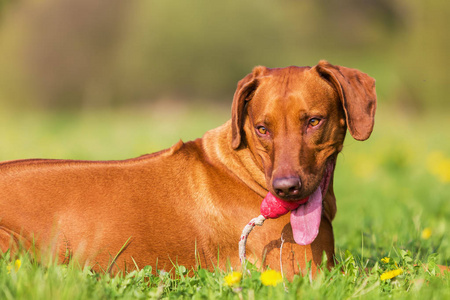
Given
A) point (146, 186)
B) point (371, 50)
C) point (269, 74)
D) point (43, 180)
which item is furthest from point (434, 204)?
point (371, 50)

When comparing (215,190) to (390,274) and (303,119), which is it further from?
(390,274)

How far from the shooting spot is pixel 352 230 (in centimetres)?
557

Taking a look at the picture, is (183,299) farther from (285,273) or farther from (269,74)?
(269,74)

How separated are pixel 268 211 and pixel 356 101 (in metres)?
0.89

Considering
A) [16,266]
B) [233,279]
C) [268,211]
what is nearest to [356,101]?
[268,211]

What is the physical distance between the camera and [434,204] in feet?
21.8

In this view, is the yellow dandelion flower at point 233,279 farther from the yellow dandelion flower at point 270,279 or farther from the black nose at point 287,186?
the black nose at point 287,186

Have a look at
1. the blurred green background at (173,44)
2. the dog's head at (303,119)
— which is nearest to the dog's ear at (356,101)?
the dog's head at (303,119)

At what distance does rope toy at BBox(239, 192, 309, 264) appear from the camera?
3318 mm

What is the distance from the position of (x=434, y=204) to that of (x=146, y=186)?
4357mm

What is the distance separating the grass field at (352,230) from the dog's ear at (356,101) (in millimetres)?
208

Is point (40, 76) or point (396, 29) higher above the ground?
point (396, 29)

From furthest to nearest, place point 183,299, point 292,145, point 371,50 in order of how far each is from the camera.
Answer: point 371,50 → point 292,145 → point 183,299

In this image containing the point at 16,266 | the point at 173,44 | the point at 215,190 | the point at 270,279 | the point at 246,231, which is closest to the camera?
the point at 270,279
